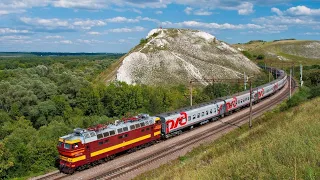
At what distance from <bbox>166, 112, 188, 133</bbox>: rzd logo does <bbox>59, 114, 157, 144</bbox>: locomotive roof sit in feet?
10.1

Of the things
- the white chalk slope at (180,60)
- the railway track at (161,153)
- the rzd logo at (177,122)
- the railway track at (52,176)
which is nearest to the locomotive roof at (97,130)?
the rzd logo at (177,122)

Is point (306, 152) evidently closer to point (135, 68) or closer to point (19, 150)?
point (19, 150)

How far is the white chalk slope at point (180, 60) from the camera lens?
→ 89.3 meters

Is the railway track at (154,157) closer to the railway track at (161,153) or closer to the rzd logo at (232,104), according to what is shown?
the railway track at (161,153)

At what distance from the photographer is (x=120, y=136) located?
31.2 meters

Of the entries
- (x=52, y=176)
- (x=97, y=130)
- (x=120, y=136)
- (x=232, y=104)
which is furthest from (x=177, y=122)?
(x=232, y=104)

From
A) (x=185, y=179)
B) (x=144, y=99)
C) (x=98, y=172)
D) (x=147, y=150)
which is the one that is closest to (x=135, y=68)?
(x=144, y=99)

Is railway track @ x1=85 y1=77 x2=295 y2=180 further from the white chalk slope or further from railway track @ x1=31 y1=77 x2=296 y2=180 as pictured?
the white chalk slope

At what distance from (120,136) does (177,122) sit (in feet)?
34.0

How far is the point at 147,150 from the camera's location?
113ft

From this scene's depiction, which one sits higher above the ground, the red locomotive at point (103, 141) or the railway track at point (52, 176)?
the red locomotive at point (103, 141)

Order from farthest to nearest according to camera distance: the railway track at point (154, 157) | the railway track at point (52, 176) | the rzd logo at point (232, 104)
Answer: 1. the rzd logo at point (232, 104)
2. the railway track at point (154, 157)
3. the railway track at point (52, 176)

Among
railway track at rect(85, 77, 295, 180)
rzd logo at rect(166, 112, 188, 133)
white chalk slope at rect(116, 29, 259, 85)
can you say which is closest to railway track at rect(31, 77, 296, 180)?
railway track at rect(85, 77, 295, 180)

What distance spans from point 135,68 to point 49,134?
5151 centimetres
